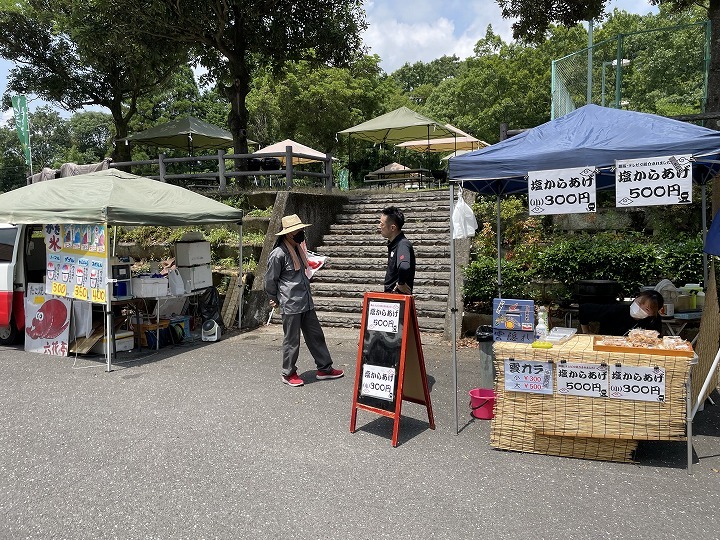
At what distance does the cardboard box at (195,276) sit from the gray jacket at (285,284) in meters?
2.87

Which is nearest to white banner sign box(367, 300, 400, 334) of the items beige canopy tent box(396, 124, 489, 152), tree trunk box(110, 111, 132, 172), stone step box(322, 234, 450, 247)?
stone step box(322, 234, 450, 247)

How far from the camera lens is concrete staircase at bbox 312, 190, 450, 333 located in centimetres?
930

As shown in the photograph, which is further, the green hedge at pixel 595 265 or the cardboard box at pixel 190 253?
the cardboard box at pixel 190 253

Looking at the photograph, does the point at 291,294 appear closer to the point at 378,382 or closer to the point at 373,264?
the point at 378,382

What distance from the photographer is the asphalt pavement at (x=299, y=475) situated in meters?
3.43

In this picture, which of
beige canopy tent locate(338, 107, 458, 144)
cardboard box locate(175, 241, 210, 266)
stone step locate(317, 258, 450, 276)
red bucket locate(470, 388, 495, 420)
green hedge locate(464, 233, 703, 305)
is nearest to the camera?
red bucket locate(470, 388, 495, 420)

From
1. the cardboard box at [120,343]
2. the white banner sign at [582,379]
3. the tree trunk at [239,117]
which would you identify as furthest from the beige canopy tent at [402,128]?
the white banner sign at [582,379]

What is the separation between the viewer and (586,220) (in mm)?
9453

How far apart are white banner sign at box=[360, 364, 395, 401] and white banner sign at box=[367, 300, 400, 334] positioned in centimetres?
35

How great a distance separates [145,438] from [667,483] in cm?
415

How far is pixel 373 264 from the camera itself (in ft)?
34.2

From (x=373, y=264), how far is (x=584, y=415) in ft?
21.1

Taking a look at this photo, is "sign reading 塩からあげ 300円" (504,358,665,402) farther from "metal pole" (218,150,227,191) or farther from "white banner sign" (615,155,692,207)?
"metal pole" (218,150,227,191)

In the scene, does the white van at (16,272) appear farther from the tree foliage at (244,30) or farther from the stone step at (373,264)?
the tree foliage at (244,30)
